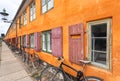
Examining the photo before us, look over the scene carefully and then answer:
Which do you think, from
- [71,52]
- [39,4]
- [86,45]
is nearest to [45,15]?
[39,4]

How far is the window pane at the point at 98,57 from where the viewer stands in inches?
148

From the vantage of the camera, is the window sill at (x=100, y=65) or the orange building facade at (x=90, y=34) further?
the window sill at (x=100, y=65)

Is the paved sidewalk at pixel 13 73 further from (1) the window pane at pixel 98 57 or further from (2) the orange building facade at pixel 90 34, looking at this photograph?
(1) the window pane at pixel 98 57

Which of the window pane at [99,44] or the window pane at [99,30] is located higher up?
the window pane at [99,30]

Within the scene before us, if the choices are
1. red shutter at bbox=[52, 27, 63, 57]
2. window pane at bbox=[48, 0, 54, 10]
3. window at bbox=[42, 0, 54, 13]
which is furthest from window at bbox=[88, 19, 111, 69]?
window at bbox=[42, 0, 54, 13]

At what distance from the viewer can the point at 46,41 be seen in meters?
7.98

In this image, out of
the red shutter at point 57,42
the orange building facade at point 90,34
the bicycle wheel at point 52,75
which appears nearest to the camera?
the orange building facade at point 90,34

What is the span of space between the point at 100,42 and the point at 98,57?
412mm

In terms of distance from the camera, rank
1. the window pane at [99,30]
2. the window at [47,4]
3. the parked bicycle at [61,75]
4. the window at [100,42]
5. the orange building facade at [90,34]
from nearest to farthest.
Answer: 1. the orange building facade at [90,34]
2. the window at [100,42]
3. the window pane at [99,30]
4. the parked bicycle at [61,75]
5. the window at [47,4]

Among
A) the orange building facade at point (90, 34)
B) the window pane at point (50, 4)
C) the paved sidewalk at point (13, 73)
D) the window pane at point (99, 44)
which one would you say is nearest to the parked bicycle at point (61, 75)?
the orange building facade at point (90, 34)

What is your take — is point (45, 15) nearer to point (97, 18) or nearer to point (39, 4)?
point (39, 4)

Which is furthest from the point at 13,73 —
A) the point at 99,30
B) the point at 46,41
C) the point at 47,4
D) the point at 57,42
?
the point at 99,30

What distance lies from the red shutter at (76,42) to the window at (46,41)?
275cm

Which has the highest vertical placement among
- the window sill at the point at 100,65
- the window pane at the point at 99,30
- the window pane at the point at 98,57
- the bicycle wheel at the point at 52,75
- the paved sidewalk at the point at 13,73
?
the window pane at the point at 99,30
